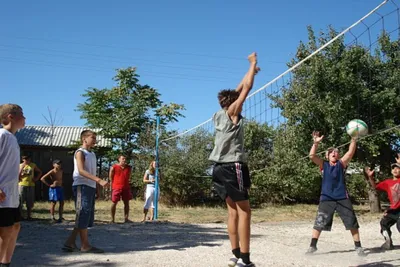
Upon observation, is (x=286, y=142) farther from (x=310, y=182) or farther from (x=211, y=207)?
(x=211, y=207)

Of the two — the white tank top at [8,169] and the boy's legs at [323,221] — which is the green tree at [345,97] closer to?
the boy's legs at [323,221]

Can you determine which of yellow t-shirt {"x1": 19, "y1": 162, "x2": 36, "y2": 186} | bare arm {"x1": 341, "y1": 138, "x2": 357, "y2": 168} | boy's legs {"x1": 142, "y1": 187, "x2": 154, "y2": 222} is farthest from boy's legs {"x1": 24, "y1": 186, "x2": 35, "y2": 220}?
bare arm {"x1": 341, "y1": 138, "x2": 357, "y2": 168}

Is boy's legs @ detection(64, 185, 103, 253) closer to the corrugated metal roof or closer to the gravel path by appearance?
the gravel path

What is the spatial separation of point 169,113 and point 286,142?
1216 centimetres

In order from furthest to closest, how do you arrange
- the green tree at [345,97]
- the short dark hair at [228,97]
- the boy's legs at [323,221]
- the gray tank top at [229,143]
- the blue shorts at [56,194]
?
the green tree at [345,97]
the blue shorts at [56,194]
the boy's legs at [323,221]
the short dark hair at [228,97]
the gray tank top at [229,143]

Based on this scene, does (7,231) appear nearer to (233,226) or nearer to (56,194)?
(233,226)

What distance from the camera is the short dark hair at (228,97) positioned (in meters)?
4.11

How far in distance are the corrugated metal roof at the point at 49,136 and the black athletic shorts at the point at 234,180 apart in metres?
18.0

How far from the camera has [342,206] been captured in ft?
17.6

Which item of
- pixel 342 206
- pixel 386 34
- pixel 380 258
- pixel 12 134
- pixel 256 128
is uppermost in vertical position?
pixel 386 34

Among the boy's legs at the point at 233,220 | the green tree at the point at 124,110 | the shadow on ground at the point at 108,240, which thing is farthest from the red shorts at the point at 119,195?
the green tree at the point at 124,110

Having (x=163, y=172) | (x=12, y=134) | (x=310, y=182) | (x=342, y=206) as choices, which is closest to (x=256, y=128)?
(x=310, y=182)

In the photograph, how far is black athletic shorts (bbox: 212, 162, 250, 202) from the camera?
151 inches

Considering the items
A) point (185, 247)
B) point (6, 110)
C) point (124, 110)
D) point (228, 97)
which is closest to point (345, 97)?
point (185, 247)
